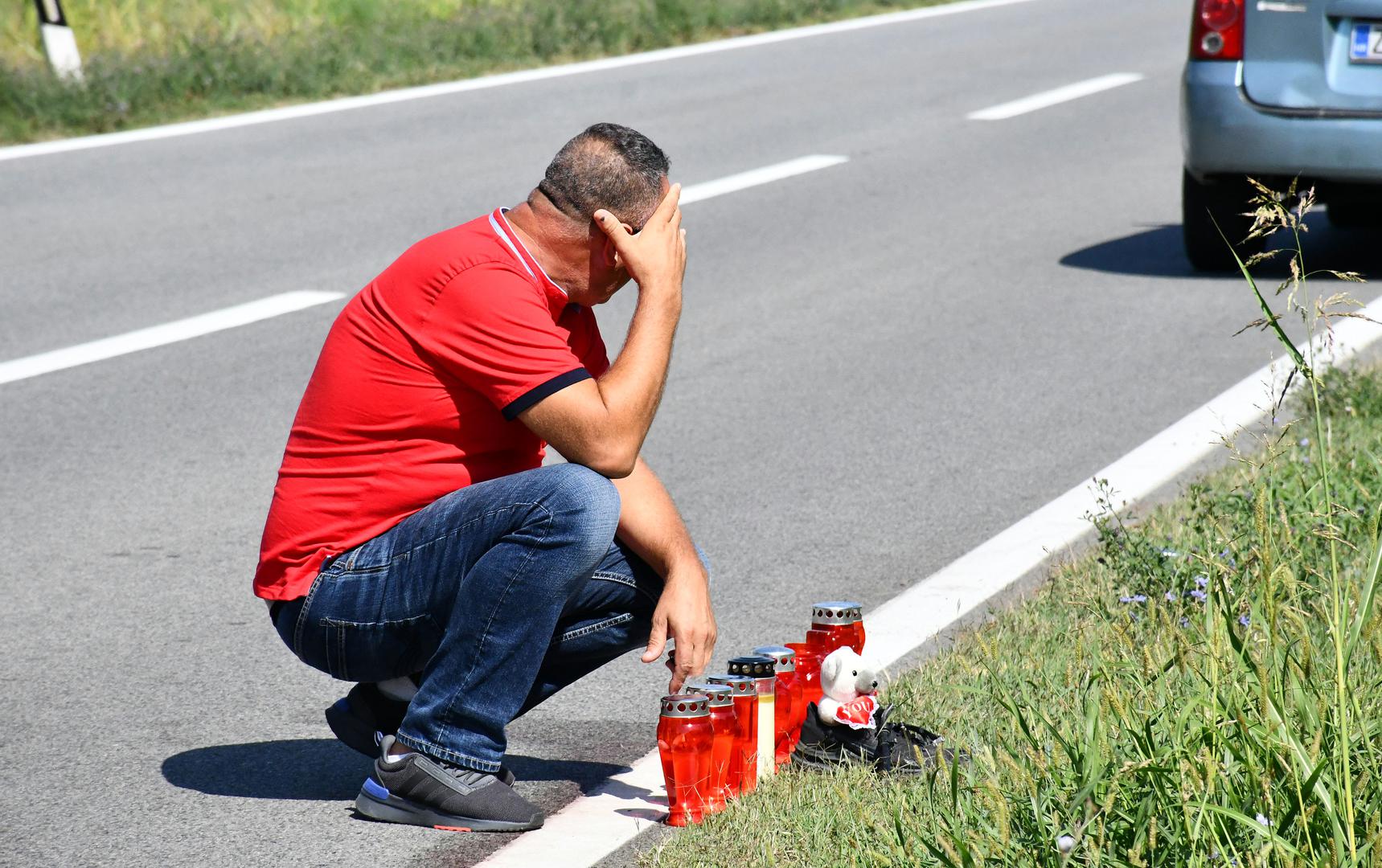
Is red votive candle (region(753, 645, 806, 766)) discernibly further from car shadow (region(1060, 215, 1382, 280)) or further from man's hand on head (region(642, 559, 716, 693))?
car shadow (region(1060, 215, 1382, 280))

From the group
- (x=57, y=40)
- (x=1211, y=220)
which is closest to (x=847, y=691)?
(x=1211, y=220)

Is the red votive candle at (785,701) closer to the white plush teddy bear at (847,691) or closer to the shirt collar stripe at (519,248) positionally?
the white plush teddy bear at (847,691)

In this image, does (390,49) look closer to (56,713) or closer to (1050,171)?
(1050,171)

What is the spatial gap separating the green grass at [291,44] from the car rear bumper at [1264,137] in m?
7.49

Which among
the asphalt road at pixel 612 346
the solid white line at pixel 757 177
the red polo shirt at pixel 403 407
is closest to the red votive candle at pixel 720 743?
the asphalt road at pixel 612 346

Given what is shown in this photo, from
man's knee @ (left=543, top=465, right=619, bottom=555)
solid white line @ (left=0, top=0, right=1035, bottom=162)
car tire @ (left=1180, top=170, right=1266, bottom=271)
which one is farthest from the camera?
solid white line @ (left=0, top=0, right=1035, bottom=162)

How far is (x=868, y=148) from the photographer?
1236 cm

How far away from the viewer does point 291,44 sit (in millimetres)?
14406

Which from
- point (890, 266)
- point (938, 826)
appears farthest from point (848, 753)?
point (890, 266)

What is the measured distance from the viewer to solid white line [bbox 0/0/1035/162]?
11656 millimetres

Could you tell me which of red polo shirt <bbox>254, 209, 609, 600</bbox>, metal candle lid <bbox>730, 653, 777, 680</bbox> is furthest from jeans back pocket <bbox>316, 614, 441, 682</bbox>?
metal candle lid <bbox>730, 653, 777, 680</bbox>

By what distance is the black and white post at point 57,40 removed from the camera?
12.4 m

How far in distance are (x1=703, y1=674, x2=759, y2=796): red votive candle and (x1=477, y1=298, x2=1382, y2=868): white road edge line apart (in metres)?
0.18

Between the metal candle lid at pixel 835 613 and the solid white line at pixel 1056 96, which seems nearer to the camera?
the metal candle lid at pixel 835 613
